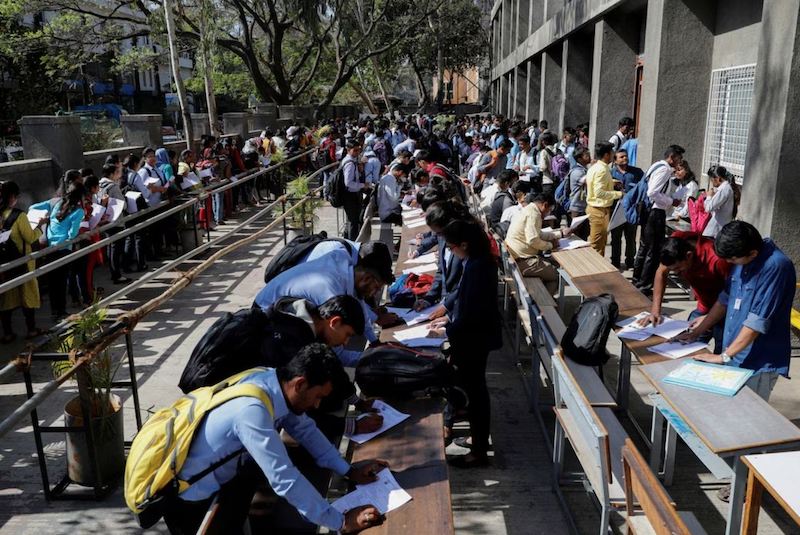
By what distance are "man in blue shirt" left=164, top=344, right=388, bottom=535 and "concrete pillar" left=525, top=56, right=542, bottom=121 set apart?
25.7 meters

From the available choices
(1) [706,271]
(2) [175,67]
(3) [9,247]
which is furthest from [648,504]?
(2) [175,67]

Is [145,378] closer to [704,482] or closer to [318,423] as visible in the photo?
[318,423]

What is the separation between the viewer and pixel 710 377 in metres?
4.46

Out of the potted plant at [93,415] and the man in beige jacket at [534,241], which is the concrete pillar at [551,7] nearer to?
the man in beige jacket at [534,241]

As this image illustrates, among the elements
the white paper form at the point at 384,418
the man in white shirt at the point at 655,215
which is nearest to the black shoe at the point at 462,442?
the white paper form at the point at 384,418

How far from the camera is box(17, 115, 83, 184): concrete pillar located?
35.7 feet

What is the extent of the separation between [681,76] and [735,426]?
9006 millimetres

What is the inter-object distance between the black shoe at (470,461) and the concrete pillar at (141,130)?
11370 millimetres

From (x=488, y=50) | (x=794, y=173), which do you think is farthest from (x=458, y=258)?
(x=488, y=50)

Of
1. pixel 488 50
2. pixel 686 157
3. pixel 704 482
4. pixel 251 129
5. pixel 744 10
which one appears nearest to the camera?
pixel 704 482

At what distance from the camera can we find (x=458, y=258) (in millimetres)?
5398

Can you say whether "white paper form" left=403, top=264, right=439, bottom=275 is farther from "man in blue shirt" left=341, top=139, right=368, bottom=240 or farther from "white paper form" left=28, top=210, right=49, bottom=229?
"white paper form" left=28, top=210, right=49, bottom=229

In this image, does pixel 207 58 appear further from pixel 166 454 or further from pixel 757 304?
pixel 166 454

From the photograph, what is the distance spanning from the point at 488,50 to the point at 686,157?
4943 cm
